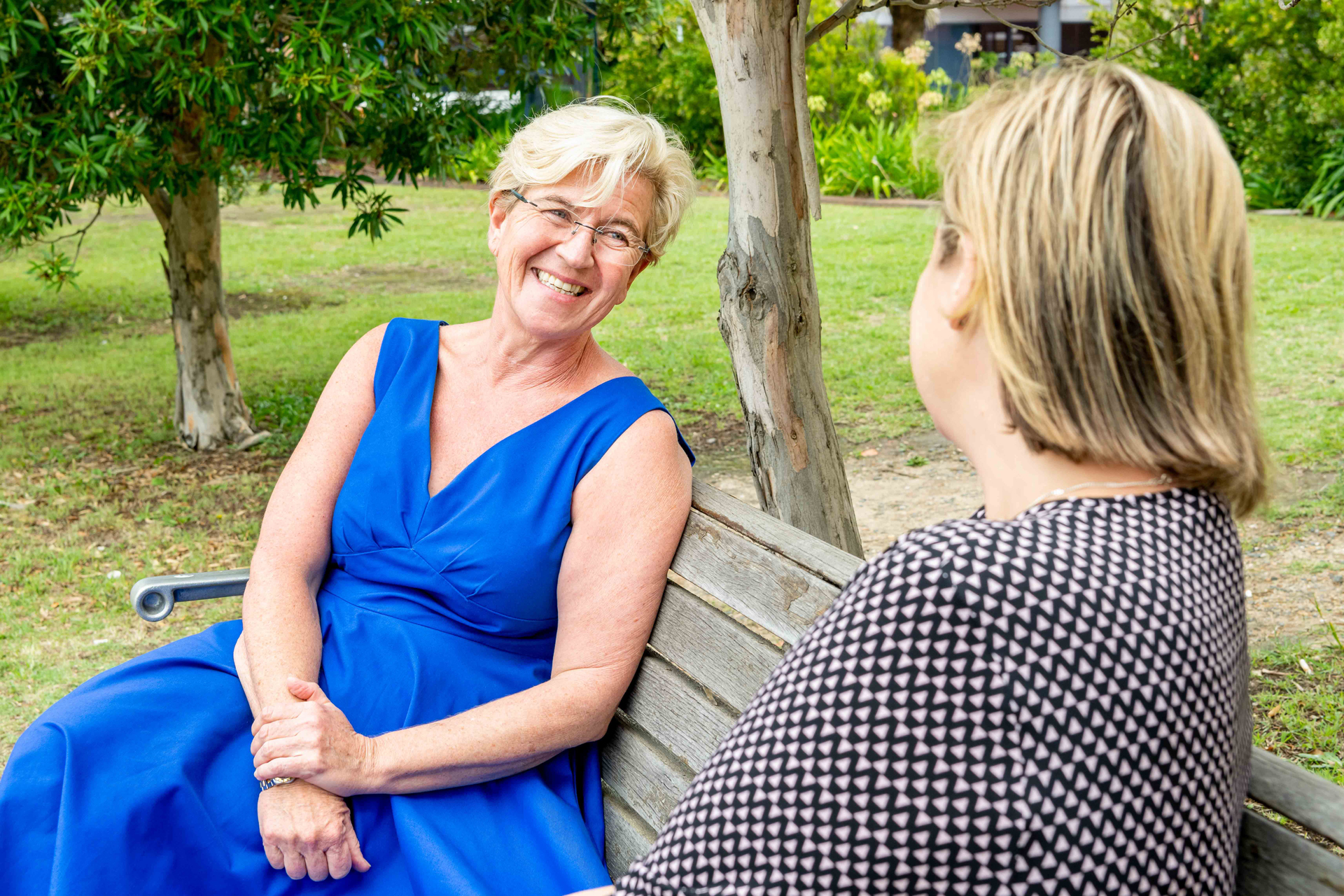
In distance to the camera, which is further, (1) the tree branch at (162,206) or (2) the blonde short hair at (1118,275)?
(1) the tree branch at (162,206)

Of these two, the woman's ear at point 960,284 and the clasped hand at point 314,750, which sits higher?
the woman's ear at point 960,284

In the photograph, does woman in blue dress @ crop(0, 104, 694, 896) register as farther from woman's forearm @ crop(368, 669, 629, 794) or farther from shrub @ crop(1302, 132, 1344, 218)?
shrub @ crop(1302, 132, 1344, 218)

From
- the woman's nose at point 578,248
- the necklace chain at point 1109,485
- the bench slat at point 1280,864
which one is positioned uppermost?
the woman's nose at point 578,248

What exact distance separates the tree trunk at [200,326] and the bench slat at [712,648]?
4.66 meters

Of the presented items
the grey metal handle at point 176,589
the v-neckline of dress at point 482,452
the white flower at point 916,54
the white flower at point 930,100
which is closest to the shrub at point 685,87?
the white flower at point 916,54

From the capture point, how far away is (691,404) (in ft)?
24.0

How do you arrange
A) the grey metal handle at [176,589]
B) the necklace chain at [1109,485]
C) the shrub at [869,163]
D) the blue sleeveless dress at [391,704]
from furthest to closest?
1. the shrub at [869,163]
2. the grey metal handle at [176,589]
3. the blue sleeveless dress at [391,704]
4. the necklace chain at [1109,485]

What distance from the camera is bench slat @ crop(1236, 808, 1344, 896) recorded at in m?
1.24

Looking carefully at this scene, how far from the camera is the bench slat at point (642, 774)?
2.06 m

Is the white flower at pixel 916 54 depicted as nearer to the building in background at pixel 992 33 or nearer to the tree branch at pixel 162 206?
the building in background at pixel 992 33

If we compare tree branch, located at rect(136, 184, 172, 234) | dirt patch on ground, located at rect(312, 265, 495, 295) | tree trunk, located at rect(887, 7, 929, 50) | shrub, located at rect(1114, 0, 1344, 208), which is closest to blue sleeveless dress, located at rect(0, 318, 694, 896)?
tree branch, located at rect(136, 184, 172, 234)

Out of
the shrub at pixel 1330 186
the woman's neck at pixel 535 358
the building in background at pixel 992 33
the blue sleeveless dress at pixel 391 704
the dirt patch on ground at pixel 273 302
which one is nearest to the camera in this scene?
the blue sleeveless dress at pixel 391 704

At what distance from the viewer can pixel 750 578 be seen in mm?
2016

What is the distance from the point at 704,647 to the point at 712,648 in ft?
0.08
